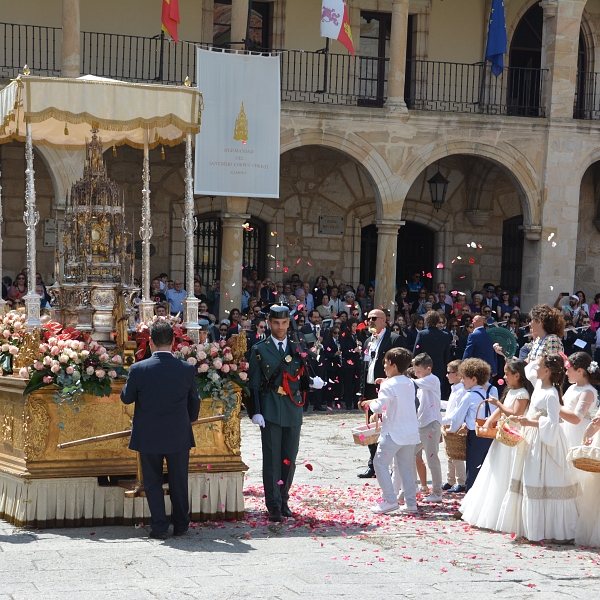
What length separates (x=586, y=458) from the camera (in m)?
7.45

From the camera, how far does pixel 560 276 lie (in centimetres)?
2080

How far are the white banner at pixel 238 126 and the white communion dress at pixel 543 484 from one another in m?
10.9

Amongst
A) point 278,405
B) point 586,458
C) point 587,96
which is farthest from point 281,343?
point 587,96

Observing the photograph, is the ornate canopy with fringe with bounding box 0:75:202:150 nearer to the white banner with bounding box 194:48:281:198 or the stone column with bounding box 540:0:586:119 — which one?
the white banner with bounding box 194:48:281:198

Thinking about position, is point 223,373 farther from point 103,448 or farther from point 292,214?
point 292,214

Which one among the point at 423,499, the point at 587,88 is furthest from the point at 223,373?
the point at 587,88

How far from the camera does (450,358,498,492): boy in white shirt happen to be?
9.12m

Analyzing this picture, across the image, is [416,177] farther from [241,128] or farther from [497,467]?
[497,467]

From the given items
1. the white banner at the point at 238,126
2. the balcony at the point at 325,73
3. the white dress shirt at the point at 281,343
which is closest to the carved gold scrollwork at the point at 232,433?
the white dress shirt at the point at 281,343

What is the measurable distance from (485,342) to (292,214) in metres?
9.50

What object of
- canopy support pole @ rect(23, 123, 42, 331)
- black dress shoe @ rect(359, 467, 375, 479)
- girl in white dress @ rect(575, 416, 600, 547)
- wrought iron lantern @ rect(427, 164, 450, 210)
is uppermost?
wrought iron lantern @ rect(427, 164, 450, 210)

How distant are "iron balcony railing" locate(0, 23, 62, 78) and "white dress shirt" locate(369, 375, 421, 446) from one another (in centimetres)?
1251

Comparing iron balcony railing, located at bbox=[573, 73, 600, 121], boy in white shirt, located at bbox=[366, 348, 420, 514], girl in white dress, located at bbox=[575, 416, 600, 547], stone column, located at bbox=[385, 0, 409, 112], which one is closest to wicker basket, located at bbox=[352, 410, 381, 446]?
boy in white shirt, located at bbox=[366, 348, 420, 514]

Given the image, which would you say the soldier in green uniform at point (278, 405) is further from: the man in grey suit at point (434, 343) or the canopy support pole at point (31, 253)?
the man in grey suit at point (434, 343)
